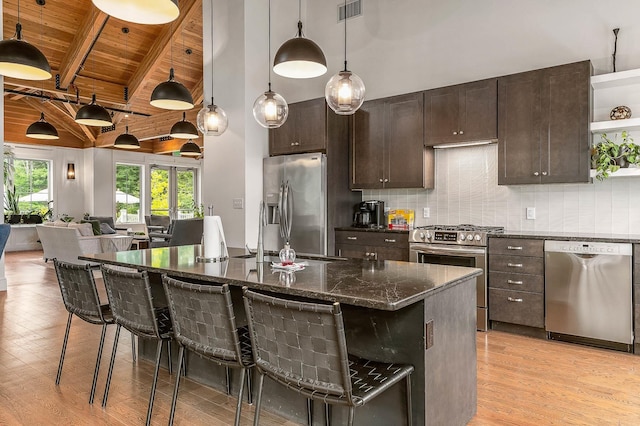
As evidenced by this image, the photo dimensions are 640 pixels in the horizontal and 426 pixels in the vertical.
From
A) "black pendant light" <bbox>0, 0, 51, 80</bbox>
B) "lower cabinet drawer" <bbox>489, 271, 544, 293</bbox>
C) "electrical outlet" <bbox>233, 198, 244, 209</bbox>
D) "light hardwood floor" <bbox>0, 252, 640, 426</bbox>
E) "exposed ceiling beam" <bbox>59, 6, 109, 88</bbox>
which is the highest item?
"exposed ceiling beam" <bbox>59, 6, 109, 88</bbox>

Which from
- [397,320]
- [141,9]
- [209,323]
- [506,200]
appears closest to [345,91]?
[141,9]

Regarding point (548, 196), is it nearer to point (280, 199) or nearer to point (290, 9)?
point (280, 199)

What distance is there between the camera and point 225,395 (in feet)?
9.08

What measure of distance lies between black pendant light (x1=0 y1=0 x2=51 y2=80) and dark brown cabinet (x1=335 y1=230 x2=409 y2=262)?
3501 mm

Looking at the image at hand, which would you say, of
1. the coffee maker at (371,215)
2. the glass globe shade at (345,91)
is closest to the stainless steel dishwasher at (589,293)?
the coffee maker at (371,215)

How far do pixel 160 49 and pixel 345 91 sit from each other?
6.82 m

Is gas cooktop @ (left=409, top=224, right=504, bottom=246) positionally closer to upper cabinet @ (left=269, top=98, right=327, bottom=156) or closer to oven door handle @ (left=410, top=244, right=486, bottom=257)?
oven door handle @ (left=410, top=244, right=486, bottom=257)

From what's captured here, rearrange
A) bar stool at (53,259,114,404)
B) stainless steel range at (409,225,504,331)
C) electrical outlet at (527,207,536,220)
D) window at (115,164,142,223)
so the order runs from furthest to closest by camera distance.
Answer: window at (115,164,142,223)
electrical outlet at (527,207,536,220)
stainless steel range at (409,225,504,331)
bar stool at (53,259,114,404)

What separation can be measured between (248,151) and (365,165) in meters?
1.62

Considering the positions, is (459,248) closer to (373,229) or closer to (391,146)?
(373,229)

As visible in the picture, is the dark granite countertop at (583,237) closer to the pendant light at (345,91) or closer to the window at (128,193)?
the pendant light at (345,91)

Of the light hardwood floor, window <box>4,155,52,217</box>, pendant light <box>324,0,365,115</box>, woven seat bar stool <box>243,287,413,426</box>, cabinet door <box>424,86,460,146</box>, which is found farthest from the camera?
window <box>4,155,52,217</box>

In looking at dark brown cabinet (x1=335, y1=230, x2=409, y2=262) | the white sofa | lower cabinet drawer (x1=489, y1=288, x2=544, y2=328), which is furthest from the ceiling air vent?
the white sofa

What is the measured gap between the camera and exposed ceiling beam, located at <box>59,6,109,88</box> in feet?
24.4
